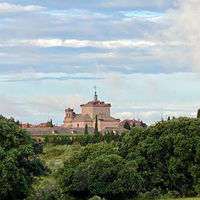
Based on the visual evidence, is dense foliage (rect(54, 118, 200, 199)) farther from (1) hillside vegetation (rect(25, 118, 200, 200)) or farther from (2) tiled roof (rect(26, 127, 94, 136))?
(2) tiled roof (rect(26, 127, 94, 136))

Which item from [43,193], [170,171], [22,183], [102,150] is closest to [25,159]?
[22,183]

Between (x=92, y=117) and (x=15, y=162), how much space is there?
→ 151 meters

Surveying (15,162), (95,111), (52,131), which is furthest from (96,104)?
(15,162)

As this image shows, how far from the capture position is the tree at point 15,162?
2702 centimetres

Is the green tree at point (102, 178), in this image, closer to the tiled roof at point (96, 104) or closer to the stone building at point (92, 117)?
the stone building at point (92, 117)

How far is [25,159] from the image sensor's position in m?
29.6

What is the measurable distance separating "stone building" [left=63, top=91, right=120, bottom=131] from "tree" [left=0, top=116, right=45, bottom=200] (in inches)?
5542

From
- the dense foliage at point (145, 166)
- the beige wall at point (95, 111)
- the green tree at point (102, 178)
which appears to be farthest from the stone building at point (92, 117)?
the green tree at point (102, 178)

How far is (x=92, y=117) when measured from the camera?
178 meters

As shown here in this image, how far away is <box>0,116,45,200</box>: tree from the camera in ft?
Result: 88.6

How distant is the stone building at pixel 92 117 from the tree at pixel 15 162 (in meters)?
141

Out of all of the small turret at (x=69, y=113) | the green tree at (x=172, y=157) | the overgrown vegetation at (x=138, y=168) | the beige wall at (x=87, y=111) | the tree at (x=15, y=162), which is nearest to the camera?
the tree at (x=15, y=162)

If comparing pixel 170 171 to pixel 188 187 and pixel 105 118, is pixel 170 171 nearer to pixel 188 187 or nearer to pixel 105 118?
pixel 188 187

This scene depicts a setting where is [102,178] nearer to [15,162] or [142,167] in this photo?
[142,167]
